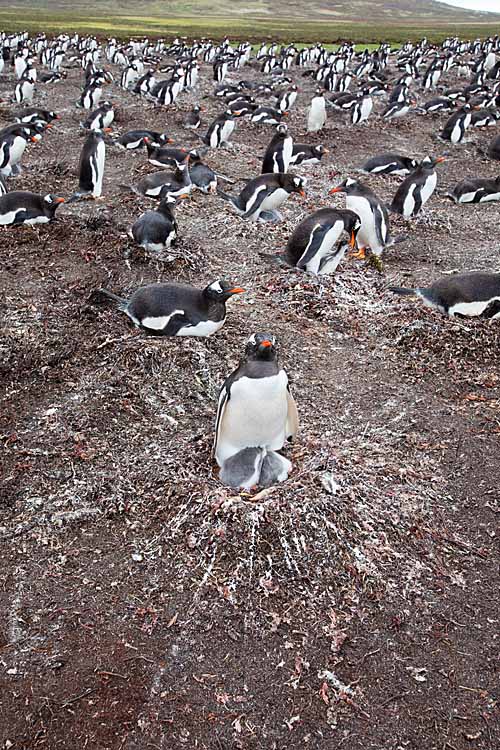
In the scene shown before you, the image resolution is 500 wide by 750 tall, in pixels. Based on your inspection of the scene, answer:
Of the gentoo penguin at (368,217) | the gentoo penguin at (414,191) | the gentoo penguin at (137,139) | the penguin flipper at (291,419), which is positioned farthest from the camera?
the gentoo penguin at (137,139)

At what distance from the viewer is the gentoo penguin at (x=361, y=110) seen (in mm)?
15786

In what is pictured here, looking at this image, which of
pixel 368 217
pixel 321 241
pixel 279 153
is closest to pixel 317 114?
pixel 279 153

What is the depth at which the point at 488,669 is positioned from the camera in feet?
10.9

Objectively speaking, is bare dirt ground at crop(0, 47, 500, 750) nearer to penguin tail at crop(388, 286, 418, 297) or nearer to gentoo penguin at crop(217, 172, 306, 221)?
penguin tail at crop(388, 286, 418, 297)

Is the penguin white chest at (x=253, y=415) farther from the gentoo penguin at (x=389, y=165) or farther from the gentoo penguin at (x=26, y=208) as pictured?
the gentoo penguin at (x=389, y=165)

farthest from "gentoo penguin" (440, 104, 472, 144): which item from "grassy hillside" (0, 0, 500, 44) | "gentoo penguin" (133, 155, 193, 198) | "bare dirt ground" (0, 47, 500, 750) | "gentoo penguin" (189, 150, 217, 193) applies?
"grassy hillside" (0, 0, 500, 44)

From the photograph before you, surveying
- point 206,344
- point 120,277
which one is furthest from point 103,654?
point 120,277

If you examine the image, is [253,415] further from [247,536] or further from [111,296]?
[111,296]

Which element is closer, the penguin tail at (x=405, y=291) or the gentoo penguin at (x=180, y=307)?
the gentoo penguin at (x=180, y=307)

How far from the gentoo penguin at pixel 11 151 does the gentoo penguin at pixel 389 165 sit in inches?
211

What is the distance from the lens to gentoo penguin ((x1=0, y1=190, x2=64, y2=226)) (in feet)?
26.7

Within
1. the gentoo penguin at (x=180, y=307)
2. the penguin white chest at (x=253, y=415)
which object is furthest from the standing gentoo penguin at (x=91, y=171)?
the penguin white chest at (x=253, y=415)

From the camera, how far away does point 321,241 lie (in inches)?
277

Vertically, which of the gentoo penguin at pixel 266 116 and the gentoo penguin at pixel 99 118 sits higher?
the gentoo penguin at pixel 266 116
